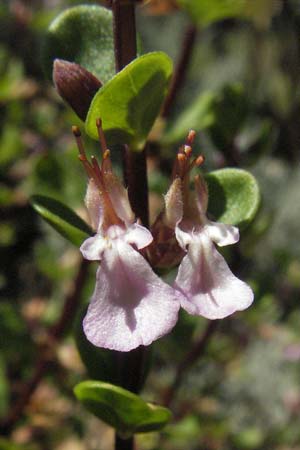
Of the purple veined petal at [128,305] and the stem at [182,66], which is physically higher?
the stem at [182,66]

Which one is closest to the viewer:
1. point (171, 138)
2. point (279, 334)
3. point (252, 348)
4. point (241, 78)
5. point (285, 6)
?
point (171, 138)

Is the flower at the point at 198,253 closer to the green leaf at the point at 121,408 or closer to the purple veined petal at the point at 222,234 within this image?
the purple veined petal at the point at 222,234

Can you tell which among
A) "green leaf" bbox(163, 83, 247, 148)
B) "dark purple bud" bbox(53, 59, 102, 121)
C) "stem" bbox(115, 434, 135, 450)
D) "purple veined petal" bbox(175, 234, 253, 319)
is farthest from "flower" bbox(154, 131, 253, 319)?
"green leaf" bbox(163, 83, 247, 148)


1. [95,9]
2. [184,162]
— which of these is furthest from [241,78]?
[184,162]

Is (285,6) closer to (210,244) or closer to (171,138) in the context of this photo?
(171,138)

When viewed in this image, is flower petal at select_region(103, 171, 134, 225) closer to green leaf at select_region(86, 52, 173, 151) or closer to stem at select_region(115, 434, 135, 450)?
green leaf at select_region(86, 52, 173, 151)

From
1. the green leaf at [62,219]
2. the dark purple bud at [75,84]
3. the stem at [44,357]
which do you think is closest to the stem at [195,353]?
the stem at [44,357]

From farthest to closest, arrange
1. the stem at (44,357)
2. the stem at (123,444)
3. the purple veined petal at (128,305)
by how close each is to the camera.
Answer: the stem at (44,357)
the stem at (123,444)
the purple veined petal at (128,305)

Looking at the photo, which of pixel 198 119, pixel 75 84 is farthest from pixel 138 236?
pixel 198 119
